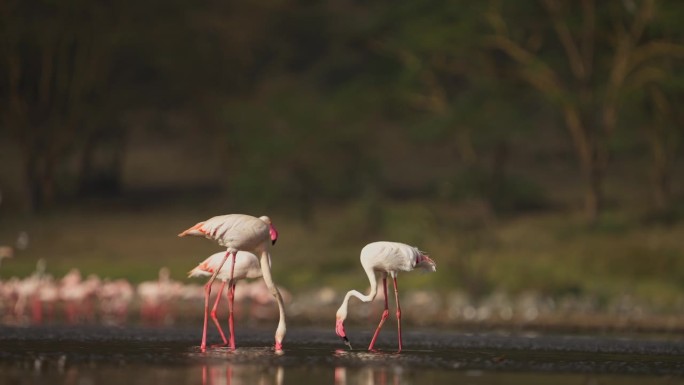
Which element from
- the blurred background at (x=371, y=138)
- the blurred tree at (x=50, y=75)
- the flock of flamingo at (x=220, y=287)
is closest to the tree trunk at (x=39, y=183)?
the blurred tree at (x=50, y=75)

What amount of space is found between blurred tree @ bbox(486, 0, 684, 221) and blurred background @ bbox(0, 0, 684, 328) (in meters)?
0.07

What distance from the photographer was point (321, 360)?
1659 cm

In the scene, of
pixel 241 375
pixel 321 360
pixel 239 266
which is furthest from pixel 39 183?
pixel 241 375

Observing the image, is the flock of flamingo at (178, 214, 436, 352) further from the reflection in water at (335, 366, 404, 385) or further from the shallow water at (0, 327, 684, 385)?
the reflection in water at (335, 366, 404, 385)

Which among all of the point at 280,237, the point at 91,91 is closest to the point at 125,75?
the point at 91,91

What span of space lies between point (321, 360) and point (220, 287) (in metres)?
9.14

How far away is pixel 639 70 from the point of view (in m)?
40.3

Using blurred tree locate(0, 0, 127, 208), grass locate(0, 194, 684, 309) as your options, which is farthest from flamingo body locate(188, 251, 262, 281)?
blurred tree locate(0, 0, 127, 208)

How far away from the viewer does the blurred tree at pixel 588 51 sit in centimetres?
3978

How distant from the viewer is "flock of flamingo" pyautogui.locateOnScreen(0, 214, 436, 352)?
18219 mm

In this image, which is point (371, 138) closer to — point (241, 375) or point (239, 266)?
point (239, 266)

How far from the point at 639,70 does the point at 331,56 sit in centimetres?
2239

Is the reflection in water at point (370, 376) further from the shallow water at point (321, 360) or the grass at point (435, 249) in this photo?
the grass at point (435, 249)

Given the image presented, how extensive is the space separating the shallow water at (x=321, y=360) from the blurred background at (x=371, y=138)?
26.8ft
